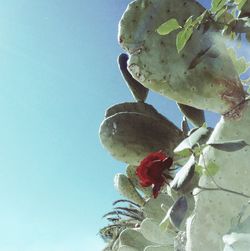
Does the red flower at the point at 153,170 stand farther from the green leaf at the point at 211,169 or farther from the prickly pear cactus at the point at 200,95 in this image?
the green leaf at the point at 211,169

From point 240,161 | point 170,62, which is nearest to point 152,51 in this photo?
point 170,62

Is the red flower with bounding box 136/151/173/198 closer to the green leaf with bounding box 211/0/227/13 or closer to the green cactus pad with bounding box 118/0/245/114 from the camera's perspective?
→ the green cactus pad with bounding box 118/0/245/114

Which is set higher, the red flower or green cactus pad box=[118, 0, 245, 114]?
green cactus pad box=[118, 0, 245, 114]

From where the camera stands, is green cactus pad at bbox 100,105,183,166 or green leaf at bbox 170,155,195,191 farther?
green cactus pad at bbox 100,105,183,166

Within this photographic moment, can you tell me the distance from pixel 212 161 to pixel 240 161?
0.22 ft

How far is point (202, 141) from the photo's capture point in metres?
1.13

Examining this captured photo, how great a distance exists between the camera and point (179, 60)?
4.25ft

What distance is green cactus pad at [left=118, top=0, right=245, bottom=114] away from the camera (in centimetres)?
125

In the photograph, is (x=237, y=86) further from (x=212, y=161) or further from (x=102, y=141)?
(x=102, y=141)

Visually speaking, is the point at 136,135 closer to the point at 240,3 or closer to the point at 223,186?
the point at 223,186

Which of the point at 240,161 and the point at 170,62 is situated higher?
the point at 170,62

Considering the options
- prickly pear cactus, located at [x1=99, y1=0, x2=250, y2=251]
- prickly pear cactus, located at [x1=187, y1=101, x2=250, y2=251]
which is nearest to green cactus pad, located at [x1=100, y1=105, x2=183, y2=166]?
prickly pear cactus, located at [x1=99, y1=0, x2=250, y2=251]

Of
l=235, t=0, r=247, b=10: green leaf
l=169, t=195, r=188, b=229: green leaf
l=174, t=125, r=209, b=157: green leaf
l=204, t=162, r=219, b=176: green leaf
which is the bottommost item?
l=169, t=195, r=188, b=229: green leaf

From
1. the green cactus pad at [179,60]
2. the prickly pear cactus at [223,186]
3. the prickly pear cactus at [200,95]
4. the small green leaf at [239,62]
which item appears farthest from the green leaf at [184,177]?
the small green leaf at [239,62]
